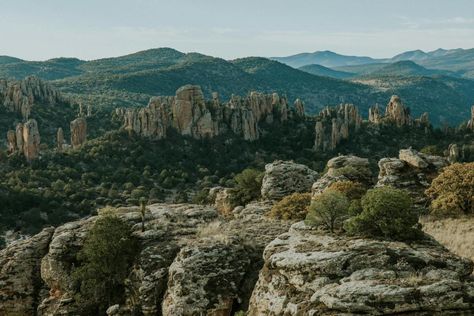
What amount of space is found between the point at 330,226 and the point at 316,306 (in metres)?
5.34

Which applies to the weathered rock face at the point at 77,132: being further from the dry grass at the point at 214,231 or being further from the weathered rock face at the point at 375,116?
the dry grass at the point at 214,231

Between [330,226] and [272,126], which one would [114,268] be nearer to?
[330,226]

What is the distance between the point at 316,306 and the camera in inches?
518

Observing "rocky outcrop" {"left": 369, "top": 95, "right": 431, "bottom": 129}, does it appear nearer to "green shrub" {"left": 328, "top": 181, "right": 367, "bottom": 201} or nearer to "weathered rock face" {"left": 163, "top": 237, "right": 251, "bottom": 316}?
"green shrub" {"left": 328, "top": 181, "right": 367, "bottom": 201}

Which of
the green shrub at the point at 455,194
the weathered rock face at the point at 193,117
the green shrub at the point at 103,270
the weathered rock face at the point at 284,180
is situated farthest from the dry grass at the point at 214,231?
the weathered rock face at the point at 193,117

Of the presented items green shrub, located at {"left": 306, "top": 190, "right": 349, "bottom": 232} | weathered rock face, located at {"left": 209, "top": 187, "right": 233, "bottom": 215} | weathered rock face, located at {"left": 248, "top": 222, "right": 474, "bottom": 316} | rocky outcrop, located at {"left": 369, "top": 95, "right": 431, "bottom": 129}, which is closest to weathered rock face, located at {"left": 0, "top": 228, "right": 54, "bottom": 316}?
weathered rock face, located at {"left": 248, "top": 222, "right": 474, "bottom": 316}

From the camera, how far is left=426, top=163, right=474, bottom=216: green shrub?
79.3 ft

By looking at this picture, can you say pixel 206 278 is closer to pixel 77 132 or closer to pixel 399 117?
pixel 77 132

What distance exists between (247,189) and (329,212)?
18645 millimetres

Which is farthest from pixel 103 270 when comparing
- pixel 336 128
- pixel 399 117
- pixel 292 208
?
pixel 399 117

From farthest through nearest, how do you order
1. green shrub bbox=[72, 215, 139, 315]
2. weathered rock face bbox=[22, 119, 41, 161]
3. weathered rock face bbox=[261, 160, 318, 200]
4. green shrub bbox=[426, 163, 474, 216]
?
weathered rock face bbox=[22, 119, 41, 161] < weathered rock face bbox=[261, 160, 318, 200] < green shrub bbox=[426, 163, 474, 216] < green shrub bbox=[72, 215, 139, 315]

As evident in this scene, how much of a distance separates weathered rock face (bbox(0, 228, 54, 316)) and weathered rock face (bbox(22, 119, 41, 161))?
6901 centimetres

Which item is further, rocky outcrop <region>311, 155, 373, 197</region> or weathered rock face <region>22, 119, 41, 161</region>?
weathered rock face <region>22, 119, 41, 161</region>

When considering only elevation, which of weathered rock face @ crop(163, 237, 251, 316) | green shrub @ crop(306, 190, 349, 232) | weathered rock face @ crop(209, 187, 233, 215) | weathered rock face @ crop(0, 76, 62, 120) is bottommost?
weathered rock face @ crop(209, 187, 233, 215)
